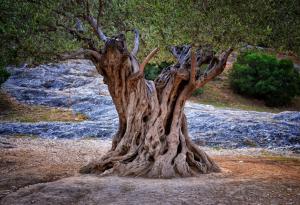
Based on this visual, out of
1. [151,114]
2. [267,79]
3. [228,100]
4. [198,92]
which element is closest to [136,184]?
[151,114]

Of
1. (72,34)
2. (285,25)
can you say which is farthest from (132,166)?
(285,25)

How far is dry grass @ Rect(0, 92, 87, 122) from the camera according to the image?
28848 mm

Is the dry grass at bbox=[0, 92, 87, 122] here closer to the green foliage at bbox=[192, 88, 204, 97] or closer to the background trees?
the green foliage at bbox=[192, 88, 204, 97]

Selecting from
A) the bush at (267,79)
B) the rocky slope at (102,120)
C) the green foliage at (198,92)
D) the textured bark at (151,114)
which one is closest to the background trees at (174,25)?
the textured bark at (151,114)

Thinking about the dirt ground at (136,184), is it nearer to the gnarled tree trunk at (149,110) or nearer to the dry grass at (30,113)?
the gnarled tree trunk at (149,110)

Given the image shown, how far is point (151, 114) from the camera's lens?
561 inches

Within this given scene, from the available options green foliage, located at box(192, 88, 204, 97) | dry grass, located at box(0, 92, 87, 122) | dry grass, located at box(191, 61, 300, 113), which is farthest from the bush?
dry grass, located at box(0, 92, 87, 122)

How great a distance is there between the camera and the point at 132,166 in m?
13.1

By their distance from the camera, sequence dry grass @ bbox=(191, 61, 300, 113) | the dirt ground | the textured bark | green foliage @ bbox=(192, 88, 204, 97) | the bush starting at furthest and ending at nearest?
1. green foliage @ bbox=(192, 88, 204, 97)
2. the bush
3. dry grass @ bbox=(191, 61, 300, 113)
4. the textured bark
5. the dirt ground

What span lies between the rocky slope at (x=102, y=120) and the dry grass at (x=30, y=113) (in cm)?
100

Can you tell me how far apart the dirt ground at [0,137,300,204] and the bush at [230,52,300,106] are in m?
23.0

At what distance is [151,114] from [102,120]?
1436 centimetres

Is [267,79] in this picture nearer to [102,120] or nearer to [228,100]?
[228,100]

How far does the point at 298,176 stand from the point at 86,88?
87.1 ft
